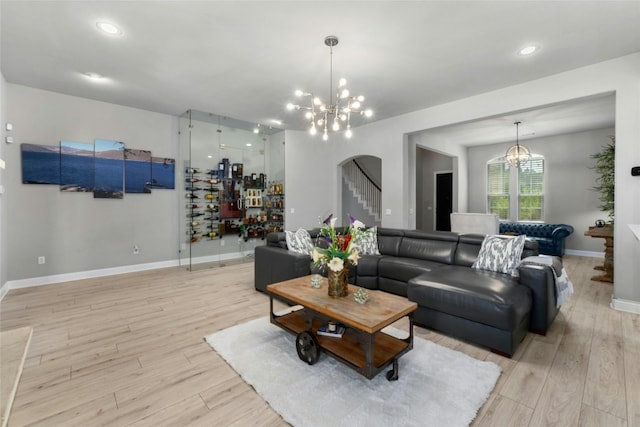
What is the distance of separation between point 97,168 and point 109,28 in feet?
9.93

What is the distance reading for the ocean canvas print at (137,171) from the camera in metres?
5.37

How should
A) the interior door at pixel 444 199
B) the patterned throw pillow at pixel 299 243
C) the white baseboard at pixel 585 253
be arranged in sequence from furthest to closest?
1. the interior door at pixel 444 199
2. the white baseboard at pixel 585 253
3. the patterned throw pillow at pixel 299 243

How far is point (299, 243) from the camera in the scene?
416 centimetres

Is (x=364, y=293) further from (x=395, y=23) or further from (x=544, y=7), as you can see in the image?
(x=544, y=7)

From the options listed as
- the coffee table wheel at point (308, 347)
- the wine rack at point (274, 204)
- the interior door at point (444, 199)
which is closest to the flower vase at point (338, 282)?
the coffee table wheel at point (308, 347)

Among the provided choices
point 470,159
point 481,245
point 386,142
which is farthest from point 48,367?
point 470,159

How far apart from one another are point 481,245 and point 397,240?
126cm

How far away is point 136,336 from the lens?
289cm

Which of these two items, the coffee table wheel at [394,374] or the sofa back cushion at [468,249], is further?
the sofa back cushion at [468,249]

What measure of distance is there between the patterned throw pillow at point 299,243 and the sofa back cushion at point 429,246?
147 cm

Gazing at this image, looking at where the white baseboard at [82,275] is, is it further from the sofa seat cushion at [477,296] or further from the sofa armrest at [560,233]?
the sofa armrest at [560,233]

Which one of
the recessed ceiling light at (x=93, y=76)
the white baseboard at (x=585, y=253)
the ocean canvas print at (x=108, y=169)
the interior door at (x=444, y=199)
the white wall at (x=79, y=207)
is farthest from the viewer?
the interior door at (x=444, y=199)

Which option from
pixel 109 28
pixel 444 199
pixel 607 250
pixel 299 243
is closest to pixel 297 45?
pixel 109 28

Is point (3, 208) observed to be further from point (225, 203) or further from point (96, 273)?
point (225, 203)
